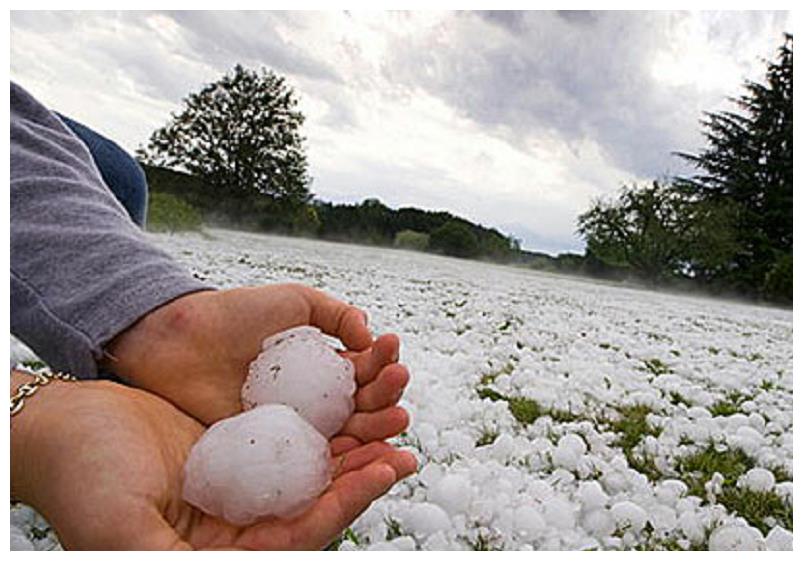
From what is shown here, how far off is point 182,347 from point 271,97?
14.3 metres

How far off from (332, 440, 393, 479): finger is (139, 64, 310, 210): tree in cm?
1341

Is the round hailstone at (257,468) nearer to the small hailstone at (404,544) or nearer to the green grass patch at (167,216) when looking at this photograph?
the small hailstone at (404,544)

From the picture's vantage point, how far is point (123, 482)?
2.98 feet

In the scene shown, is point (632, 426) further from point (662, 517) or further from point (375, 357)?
point (375, 357)

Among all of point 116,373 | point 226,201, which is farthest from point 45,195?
point 226,201

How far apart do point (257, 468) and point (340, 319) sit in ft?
1.24

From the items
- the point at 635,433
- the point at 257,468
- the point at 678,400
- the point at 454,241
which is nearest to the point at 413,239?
the point at 454,241

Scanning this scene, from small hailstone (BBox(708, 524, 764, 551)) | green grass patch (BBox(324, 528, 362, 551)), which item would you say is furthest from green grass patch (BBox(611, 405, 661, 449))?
green grass patch (BBox(324, 528, 362, 551))

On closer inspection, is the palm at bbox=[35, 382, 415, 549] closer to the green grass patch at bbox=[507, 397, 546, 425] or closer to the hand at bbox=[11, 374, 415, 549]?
the hand at bbox=[11, 374, 415, 549]

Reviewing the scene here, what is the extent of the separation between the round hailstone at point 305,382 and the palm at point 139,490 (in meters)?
0.14

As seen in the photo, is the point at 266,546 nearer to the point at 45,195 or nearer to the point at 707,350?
the point at 45,195

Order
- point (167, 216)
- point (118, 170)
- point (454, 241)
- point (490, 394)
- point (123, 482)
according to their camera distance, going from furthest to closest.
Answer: point (454, 241)
point (167, 216)
point (490, 394)
point (118, 170)
point (123, 482)

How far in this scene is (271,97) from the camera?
1480 cm

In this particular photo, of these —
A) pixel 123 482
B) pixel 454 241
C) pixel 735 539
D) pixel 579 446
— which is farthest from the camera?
pixel 454 241
